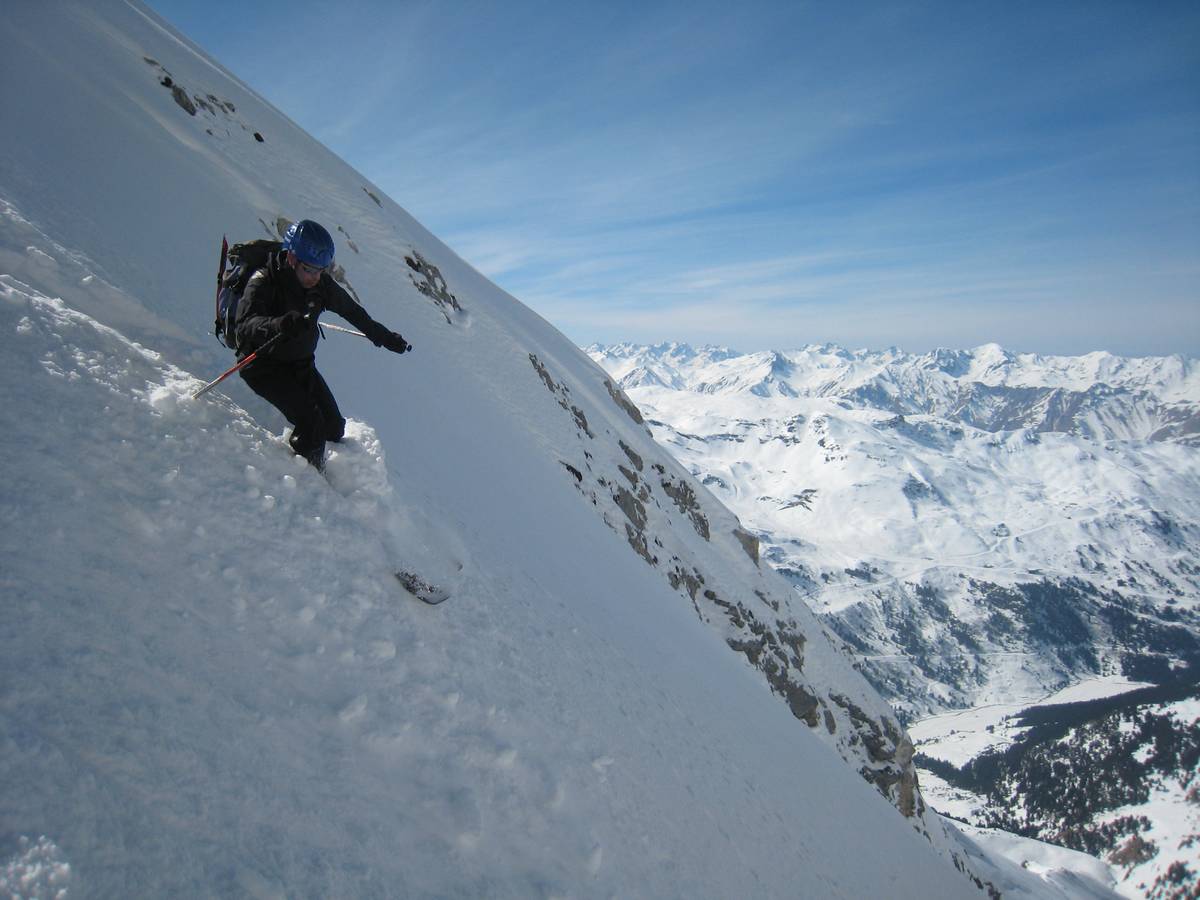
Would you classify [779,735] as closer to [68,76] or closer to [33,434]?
[33,434]

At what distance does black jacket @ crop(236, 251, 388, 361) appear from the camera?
623 cm


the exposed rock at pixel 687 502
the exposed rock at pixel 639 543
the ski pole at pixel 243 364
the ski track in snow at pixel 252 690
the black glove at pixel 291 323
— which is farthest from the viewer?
the exposed rock at pixel 687 502

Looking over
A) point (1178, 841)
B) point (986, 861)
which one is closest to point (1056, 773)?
point (1178, 841)

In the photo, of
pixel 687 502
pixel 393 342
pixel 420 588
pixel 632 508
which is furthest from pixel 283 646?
pixel 687 502

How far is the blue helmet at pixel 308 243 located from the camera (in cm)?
623

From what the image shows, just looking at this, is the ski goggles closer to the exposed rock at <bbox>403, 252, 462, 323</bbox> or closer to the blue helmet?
the blue helmet

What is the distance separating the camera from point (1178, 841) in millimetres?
134750

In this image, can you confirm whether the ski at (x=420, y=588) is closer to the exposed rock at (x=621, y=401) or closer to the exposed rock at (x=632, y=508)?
the exposed rock at (x=632, y=508)

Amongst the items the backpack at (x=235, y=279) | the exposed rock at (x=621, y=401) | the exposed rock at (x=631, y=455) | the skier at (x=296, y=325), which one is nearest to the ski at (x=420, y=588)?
the skier at (x=296, y=325)

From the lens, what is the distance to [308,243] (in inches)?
246

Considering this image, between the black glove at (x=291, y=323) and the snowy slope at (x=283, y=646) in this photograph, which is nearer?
the snowy slope at (x=283, y=646)

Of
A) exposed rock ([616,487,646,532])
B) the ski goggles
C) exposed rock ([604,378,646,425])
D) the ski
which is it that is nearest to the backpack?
the ski goggles

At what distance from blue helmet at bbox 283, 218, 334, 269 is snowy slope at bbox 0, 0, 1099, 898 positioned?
6.57 ft

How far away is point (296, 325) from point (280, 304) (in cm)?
79
